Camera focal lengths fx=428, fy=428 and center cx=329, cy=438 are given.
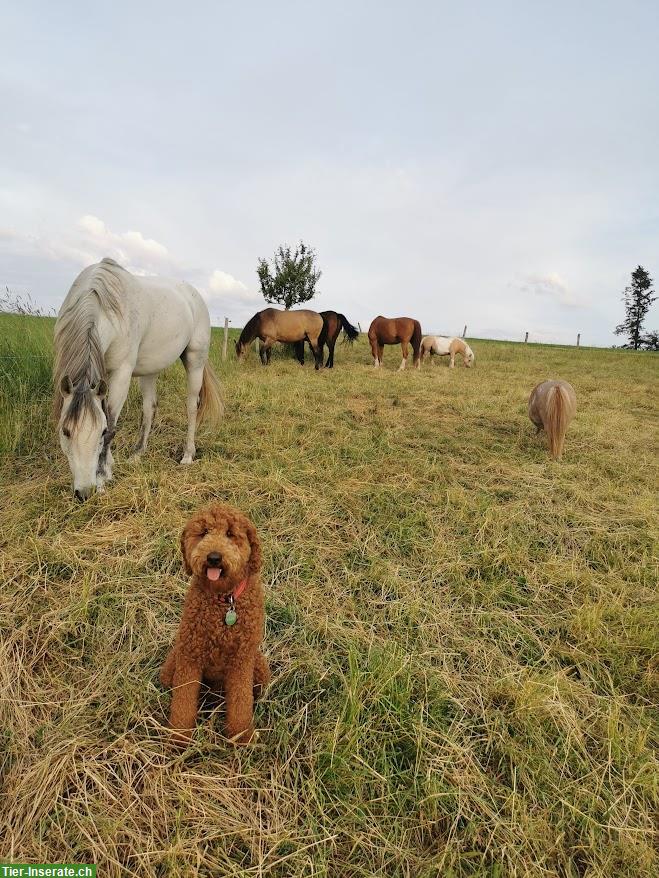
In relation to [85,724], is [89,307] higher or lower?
higher

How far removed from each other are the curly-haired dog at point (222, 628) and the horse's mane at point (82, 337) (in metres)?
1.81

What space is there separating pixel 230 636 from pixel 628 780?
1707 millimetres

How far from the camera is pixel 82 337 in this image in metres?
3.04

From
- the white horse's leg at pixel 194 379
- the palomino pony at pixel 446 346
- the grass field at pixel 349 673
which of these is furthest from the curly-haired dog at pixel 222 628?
the palomino pony at pixel 446 346

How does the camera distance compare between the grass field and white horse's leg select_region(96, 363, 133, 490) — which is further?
white horse's leg select_region(96, 363, 133, 490)

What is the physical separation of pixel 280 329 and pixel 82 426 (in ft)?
32.5

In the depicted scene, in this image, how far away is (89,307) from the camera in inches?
125

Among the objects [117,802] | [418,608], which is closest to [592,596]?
[418,608]

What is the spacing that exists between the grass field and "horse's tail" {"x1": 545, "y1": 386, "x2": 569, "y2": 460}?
712 mm

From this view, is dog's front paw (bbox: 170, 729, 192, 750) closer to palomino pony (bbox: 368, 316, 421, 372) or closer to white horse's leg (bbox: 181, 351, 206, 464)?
white horse's leg (bbox: 181, 351, 206, 464)

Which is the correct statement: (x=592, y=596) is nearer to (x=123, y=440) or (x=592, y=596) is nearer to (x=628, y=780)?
(x=628, y=780)

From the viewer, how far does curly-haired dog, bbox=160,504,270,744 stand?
62.2 inches

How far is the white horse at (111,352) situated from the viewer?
294cm

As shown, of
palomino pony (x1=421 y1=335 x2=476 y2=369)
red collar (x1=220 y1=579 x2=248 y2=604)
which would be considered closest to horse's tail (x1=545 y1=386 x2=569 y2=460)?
red collar (x1=220 y1=579 x2=248 y2=604)
